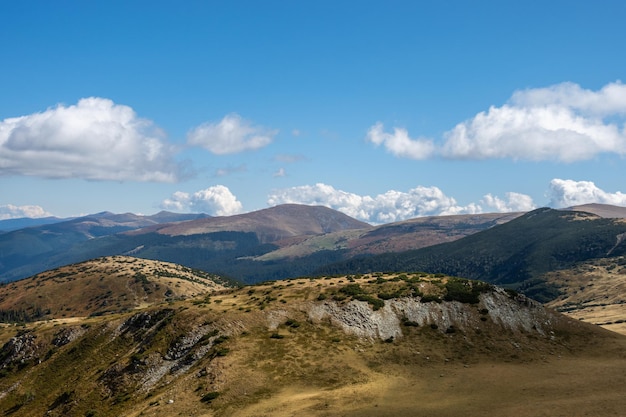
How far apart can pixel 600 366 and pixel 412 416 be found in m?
32.9

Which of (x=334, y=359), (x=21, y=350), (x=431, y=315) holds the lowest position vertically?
(x=21, y=350)

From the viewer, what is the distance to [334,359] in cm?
6669

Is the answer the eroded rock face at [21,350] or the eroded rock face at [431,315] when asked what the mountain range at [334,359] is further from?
the eroded rock face at [21,350]

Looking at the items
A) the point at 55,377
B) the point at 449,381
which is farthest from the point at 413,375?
the point at 55,377

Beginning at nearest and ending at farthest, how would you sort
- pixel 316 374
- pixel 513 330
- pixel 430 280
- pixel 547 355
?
pixel 316 374 < pixel 547 355 < pixel 513 330 < pixel 430 280

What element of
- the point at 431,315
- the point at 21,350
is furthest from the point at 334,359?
the point at 21,350

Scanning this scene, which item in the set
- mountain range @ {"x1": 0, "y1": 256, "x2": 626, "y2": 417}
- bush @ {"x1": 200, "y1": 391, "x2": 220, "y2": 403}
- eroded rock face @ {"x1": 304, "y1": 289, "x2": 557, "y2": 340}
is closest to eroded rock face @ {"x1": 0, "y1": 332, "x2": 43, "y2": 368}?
mountain range @ {"x1": 0, "y1": 256, "x2": 626, "y2": 417}

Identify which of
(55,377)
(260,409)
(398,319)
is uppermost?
(398,319)

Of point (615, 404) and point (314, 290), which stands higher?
point (314, 290)

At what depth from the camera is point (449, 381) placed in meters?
58.8

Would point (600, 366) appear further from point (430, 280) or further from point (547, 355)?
point (430, 280)

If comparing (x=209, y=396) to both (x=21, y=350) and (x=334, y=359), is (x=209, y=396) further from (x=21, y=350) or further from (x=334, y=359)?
(x=21, y=350)

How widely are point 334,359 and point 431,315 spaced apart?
22.5 m

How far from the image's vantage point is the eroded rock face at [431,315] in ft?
251
